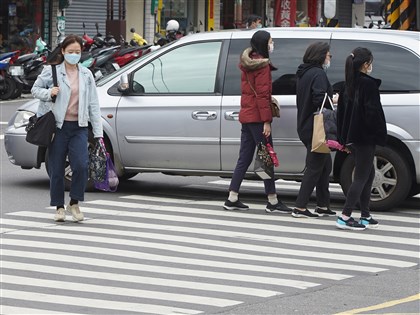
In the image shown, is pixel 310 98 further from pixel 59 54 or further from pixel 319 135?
pixel 59 54

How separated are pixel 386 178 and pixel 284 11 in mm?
36832

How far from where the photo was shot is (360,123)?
1067 cm

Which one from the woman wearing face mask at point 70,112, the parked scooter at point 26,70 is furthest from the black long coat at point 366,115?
the parked scooter at point 26,70

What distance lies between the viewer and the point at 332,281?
8695mm

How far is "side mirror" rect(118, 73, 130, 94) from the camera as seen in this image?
1250 centimetres

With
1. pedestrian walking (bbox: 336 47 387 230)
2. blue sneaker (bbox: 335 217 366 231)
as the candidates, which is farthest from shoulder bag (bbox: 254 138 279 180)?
blue sneaker (bbox: 335 217 366 231)

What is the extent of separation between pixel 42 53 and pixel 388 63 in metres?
17.3

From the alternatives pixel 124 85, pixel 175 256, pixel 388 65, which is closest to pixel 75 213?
pixel 175 256

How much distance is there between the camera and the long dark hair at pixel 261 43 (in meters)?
11.6

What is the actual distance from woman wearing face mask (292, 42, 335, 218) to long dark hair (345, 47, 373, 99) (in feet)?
1.67

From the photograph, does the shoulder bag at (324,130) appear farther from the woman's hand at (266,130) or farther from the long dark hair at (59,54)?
the long dark hair at (59,54)

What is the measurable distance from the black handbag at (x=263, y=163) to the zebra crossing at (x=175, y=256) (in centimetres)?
41

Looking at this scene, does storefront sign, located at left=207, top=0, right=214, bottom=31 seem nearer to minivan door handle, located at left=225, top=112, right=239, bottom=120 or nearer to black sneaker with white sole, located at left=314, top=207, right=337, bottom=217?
minivan door handle, located at left=225, top=112, right=239, bottom=120

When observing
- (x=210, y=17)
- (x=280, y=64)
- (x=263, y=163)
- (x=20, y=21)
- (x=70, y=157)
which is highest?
(x=280, y=64)
